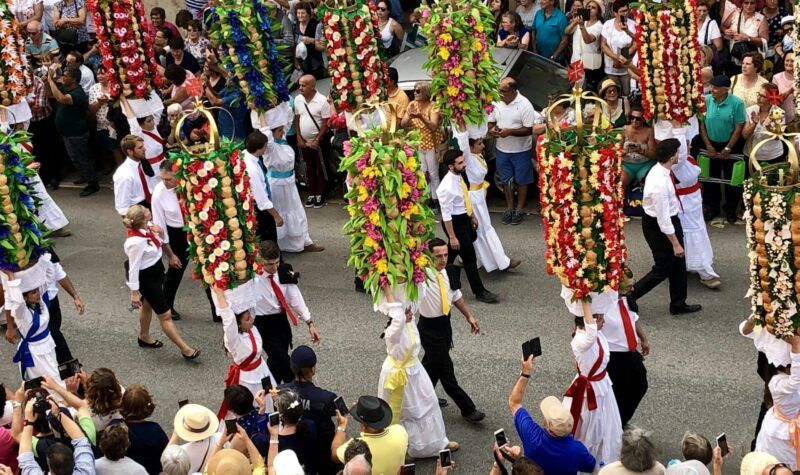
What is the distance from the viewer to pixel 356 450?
7.64 metres

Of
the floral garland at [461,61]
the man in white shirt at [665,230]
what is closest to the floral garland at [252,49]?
the floral garland at [461,61]

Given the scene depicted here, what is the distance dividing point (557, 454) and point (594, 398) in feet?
4.13

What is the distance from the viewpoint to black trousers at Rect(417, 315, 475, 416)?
10227 millimetres

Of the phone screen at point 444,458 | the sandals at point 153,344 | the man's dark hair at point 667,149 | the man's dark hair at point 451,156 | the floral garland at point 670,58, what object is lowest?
the sandals at point 153,344

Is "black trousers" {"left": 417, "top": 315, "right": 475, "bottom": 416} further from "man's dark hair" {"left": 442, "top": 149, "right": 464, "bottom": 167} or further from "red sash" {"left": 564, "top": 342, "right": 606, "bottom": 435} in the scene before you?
"man's dark hair" {"left": 442, "top": 149, "right": 464, "bottom": 167}

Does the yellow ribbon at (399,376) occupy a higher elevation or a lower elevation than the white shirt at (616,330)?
lower

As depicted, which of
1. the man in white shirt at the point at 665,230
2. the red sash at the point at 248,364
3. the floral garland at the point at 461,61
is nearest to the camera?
the red sash at the point at 248,364

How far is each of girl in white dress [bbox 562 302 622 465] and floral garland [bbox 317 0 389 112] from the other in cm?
488

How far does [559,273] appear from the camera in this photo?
9.45m

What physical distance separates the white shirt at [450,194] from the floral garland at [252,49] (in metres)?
2.60

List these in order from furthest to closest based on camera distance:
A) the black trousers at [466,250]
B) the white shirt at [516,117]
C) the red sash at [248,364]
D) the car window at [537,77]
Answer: the car window at [537,77] < the white shirt at [516,117] < the black trousers at [466,250] < the red sash at [248,364]

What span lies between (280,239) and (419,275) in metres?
4.77

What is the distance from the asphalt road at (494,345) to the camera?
10320 mm

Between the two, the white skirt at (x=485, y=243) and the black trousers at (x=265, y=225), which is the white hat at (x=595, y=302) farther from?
the black trousers at (x=265, y=225)
